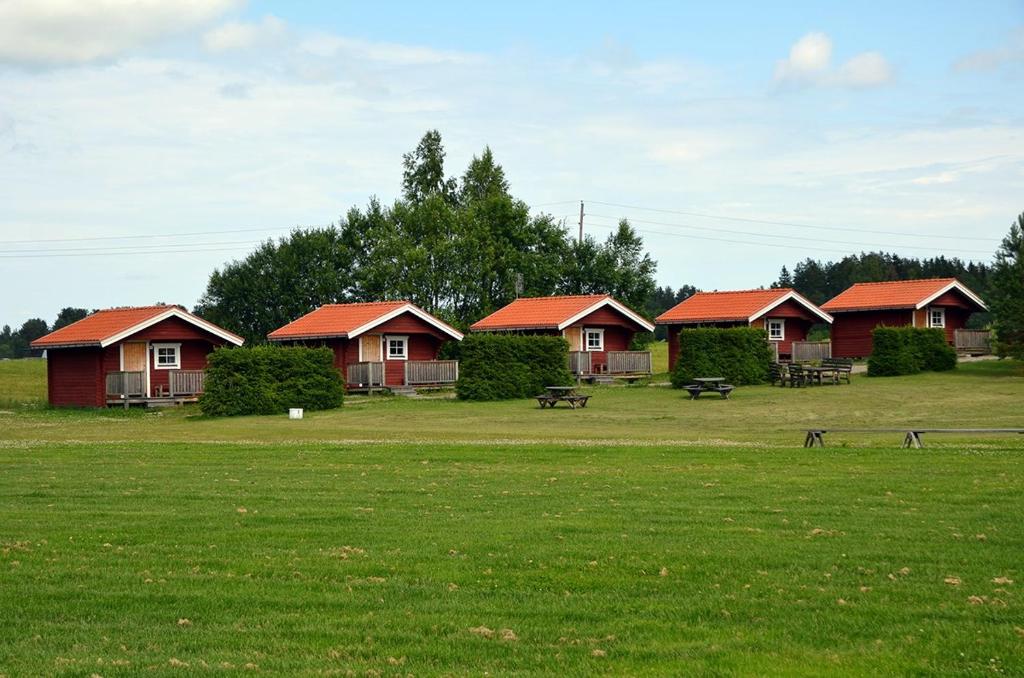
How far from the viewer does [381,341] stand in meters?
58.7

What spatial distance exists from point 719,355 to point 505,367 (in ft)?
30.0

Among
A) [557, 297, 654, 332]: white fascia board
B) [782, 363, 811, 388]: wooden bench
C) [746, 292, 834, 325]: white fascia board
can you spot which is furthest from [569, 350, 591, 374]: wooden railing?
[782, 363, 811, 388]: wooden bench

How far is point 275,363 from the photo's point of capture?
148 feet

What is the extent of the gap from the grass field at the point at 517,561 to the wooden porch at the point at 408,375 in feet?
99.5

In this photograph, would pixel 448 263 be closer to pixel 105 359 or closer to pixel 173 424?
pixel 105 359

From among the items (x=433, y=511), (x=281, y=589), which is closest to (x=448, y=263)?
(x=433, y=511)

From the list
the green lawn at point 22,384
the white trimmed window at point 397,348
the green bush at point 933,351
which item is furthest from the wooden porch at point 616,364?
the green lawn at point 22,384

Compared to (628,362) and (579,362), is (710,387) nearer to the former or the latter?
(579,362)

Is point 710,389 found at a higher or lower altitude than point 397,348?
lower

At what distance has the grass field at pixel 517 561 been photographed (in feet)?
28.9

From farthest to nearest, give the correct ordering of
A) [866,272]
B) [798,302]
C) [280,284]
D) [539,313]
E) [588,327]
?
[866,272] → [280,284] → [798,302] → [539,313] → [588,327]

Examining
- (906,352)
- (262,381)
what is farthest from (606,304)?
(262,381)

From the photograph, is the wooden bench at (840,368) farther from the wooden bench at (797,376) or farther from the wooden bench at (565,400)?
the wooden bench at (565,400)

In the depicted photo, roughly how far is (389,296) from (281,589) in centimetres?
6747
